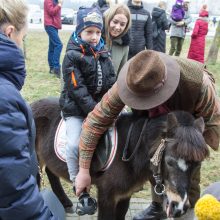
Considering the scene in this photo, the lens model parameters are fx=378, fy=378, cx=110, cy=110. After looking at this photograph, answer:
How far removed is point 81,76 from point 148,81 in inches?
33.0

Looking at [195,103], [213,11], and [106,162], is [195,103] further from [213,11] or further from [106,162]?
[213,11]

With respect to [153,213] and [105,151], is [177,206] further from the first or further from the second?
[153,213]

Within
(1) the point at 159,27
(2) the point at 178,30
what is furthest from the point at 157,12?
(2) the point at 178,30

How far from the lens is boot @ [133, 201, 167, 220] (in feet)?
12.6

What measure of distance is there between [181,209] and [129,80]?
A: 36.9 inches

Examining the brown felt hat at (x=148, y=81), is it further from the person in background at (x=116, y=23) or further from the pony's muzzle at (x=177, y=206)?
the person in background at (x=116, y=23)

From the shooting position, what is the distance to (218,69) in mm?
11688

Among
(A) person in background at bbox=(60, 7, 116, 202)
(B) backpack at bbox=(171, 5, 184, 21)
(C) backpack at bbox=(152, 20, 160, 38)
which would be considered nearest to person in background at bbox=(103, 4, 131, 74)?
(A) person in background at bbox=(60, 7, 116, 202)


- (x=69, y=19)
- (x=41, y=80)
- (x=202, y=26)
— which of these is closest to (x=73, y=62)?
(x=41, y=80)

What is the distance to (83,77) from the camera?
3.23 metres

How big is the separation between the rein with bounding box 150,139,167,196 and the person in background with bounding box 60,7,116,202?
2.53ft

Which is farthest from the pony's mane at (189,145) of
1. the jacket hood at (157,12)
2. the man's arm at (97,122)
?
the jacket hood at (157,12)

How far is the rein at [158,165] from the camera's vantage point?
265 cm

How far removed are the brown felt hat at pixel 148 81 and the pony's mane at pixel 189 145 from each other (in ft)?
0.84
